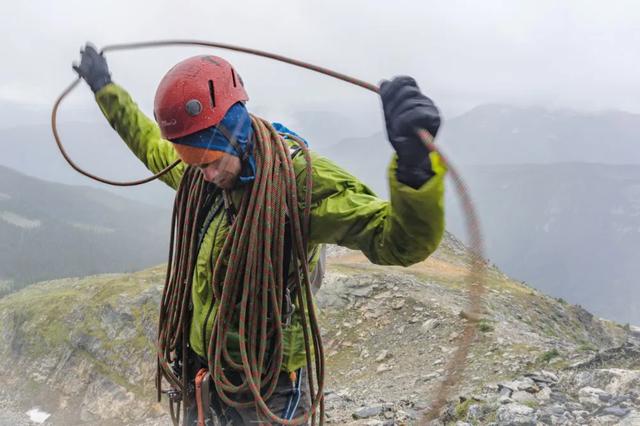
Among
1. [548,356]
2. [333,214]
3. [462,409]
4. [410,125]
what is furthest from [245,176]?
[548,356]

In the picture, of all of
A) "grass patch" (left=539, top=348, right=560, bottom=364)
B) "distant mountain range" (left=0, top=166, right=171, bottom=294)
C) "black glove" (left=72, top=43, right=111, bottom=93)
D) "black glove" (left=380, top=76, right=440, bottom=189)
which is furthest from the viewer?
"distant mountain range" (left=0, top=166, right=171, bottom=294)

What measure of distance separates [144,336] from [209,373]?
10.2 meters

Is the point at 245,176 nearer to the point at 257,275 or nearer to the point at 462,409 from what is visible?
the point at 257,275

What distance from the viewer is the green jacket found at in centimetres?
169

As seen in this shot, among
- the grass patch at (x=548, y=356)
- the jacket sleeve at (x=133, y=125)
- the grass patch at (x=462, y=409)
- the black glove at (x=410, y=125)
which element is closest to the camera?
the black glove at (x=410, y=125)

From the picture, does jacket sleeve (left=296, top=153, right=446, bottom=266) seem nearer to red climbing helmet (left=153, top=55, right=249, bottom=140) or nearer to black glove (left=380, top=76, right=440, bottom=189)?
black glove (left=380, top=76, right=440, bottom=189)

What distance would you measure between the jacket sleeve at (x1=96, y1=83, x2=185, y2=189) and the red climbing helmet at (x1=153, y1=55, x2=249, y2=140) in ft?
2.79

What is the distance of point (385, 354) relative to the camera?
9148 mm

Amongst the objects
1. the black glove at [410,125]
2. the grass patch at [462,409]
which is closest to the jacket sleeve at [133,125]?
the black glove at [410,125]

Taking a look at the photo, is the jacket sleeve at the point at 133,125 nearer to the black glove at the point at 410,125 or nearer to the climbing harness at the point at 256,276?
the climbing harness at the point at 256,276

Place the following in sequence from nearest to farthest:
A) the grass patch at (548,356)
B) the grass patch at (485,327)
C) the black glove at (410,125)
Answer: the black glove at (410,125) < the grass patch at (548,356) < the grass patch at (485,327)

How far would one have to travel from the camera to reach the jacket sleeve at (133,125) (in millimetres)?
3162

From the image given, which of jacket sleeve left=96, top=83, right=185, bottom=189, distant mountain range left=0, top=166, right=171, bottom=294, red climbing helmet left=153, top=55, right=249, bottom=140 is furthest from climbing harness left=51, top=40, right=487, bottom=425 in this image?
distant mountain range left=0, top=166, right=171, bottom=294

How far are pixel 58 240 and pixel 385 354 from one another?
151 meters
